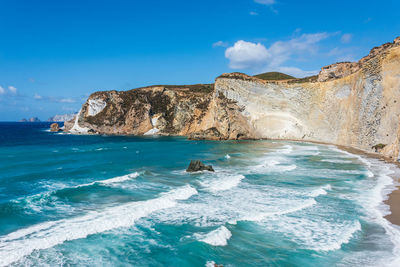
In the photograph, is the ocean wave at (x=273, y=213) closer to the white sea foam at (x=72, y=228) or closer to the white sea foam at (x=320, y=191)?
the white sea foam at (x=320, y=191)

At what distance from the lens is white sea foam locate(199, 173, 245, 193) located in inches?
813

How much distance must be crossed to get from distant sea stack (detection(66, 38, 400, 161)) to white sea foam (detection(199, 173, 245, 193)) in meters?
21.3

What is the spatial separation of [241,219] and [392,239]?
664 cm

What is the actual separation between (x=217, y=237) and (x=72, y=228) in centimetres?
689

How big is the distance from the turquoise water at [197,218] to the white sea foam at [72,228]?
1.8 inches

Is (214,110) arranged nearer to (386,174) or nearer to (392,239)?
(386,174)

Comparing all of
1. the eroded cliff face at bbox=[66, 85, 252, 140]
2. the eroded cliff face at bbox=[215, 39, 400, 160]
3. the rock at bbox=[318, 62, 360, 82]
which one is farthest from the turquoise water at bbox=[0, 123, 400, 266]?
the eroded cliff face at bbox=[66, 85, 252, 140]

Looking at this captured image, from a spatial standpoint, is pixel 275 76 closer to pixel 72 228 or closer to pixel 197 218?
pixel 197 218

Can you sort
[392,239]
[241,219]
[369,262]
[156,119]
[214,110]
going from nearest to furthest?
[369,262]
[392,239]
[241,219]
[214,110]
[156,119]

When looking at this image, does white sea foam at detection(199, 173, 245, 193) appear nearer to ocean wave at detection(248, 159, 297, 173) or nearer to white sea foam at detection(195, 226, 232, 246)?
ocean wave at detection(248, 159, 297, 173)

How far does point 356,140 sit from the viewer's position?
45.1 metres

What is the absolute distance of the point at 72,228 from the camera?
A: 42.2 ft

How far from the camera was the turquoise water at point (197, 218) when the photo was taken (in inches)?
414

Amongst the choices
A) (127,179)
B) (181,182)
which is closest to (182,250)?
(181,182)
